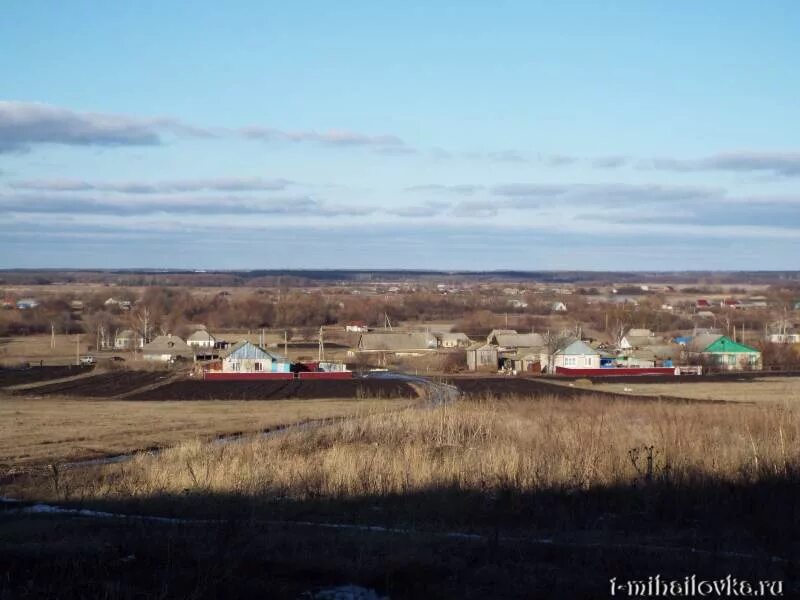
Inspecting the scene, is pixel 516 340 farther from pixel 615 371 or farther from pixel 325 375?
pixel 325 375

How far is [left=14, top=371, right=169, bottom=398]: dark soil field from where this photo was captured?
51656 mm

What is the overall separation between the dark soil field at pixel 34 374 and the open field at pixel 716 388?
34157mm

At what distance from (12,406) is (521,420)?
27.9 meters

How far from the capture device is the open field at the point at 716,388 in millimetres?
46688

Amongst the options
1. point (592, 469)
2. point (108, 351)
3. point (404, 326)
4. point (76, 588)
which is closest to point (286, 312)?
point (404, 326)

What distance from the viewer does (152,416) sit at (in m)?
38.3

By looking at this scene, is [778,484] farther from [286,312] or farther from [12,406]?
[286,312]

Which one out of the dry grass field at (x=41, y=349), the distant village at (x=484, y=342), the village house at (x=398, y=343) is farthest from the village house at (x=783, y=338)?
the dry grass field at (x=41, y=349)

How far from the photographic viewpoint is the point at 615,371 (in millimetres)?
68188

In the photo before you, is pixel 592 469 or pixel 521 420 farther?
pixel 521 420

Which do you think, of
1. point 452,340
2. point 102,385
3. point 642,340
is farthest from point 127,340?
point 642,340

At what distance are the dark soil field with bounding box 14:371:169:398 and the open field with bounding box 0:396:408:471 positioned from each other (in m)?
3.64

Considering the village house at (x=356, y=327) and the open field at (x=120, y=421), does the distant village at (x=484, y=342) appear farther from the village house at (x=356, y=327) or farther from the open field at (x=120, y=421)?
the open field at (x=120, y=421)

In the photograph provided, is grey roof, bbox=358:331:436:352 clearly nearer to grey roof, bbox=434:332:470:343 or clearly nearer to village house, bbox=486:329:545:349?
grey roof, bbox=434:332:470:343
